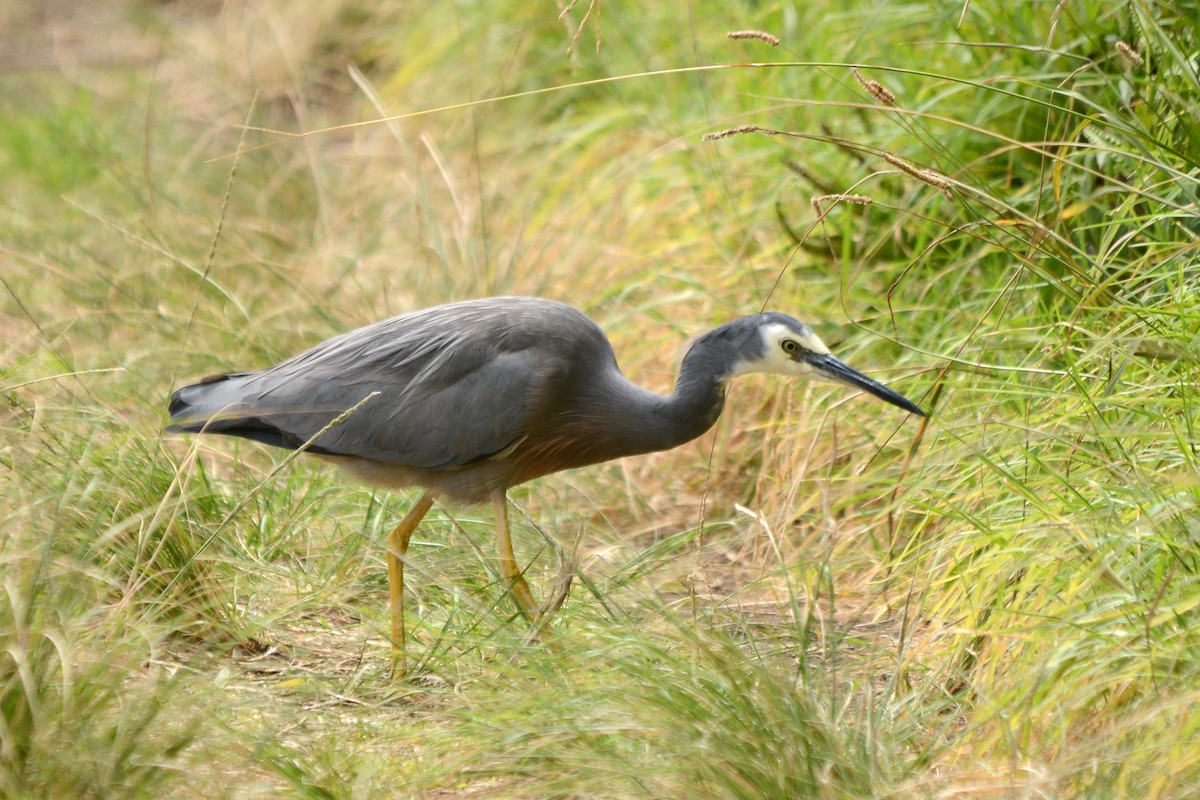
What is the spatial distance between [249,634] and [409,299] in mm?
2892

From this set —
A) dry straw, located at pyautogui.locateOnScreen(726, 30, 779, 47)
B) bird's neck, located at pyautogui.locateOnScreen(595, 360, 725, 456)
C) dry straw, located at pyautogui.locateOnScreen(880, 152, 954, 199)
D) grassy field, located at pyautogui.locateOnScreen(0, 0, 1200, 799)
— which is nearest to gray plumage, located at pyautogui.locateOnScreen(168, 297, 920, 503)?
bird's neck, located at pyautogui.locateOnScreen(595, 360, 725, 456)

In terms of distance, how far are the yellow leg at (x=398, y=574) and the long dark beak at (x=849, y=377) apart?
1.24m

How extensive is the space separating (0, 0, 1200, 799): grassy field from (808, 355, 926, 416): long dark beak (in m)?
0.12

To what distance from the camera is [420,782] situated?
3.05 meters

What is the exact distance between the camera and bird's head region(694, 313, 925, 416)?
4.06m

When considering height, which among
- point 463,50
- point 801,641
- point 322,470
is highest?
point 463,50

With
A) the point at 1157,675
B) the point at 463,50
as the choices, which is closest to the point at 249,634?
the point at 1157,675

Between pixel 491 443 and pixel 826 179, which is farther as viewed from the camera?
pixel 826 179

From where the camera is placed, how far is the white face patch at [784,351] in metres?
4.07

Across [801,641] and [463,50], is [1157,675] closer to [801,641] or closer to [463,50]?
[801,641]

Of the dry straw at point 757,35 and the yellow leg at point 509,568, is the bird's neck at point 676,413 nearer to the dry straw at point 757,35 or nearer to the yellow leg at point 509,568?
the yellow leg at point 509,568

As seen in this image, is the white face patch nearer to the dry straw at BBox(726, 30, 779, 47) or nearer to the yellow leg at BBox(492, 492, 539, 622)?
the yellow leg at BBox(492, 492, 539, 622)

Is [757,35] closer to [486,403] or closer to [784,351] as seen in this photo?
[784,351]

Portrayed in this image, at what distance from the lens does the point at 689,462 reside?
568cm
